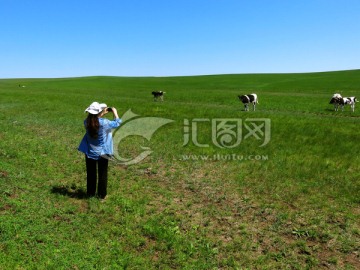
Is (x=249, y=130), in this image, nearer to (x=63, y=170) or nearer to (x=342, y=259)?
(x=63, y=170)

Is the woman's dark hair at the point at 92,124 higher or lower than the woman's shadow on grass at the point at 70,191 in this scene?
higher

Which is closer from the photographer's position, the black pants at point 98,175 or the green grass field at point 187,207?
the green grass field at point 187,207

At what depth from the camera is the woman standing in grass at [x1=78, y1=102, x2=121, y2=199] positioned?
28.7 feet

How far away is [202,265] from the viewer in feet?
23.0

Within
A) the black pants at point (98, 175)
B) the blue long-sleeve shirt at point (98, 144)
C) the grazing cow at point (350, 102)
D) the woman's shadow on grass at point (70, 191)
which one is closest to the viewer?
the blue long-sleeve shirt at point (98, 144)

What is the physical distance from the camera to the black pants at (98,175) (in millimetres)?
9547
